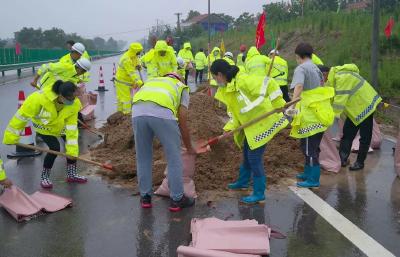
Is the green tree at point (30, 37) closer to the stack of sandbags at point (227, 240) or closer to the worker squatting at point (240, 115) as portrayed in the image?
the worker squatting at point (240, 115)

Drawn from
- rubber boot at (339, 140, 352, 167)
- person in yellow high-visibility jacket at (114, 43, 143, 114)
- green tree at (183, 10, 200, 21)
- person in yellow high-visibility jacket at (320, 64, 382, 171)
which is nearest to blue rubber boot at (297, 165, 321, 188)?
person in yellow high-visibility jacket at (320, 64, 382, 171)

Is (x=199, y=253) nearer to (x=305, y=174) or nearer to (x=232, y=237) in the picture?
(x=232, y=237)

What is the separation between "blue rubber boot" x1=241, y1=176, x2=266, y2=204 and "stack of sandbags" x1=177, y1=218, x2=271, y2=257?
82 centimetres

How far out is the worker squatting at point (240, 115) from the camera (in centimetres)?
444

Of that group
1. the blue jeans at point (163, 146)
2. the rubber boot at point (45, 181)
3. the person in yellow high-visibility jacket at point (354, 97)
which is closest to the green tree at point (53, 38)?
the rubber boot at point (45, 181)

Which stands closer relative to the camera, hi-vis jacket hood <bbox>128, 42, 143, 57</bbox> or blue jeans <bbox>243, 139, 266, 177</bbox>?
blue jeans <bbox>243, 139, 266, 177</bbox>

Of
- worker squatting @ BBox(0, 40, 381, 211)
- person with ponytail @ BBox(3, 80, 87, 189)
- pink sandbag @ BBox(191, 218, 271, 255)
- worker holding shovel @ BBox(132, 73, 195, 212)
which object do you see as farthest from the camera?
person with ponytail @ BBox(3, 80, 87, 189)

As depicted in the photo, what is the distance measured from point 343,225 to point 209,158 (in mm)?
2372

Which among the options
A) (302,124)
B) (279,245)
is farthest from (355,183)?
(279,245)

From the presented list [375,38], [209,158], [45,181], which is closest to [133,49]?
[209,158]

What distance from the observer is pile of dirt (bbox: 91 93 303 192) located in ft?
18.6

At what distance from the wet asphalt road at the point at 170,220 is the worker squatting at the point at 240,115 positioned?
0.80ft

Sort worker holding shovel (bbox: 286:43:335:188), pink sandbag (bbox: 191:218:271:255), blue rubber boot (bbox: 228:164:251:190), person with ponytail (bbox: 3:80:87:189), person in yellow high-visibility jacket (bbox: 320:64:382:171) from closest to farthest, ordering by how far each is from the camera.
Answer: pink sandbag (bbox: 191:218:271:255)
person with ponytail (bbox: 3:80:87:189)
worker holding shovel (bbox: 286:43:335:188)
blue rubber boot (bbox: 228:164:251:190)
person in yellow high-visibility jacket (bbox: 320:64:382:171)

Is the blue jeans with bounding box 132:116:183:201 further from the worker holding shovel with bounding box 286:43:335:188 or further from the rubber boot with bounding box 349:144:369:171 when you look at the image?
the rubber boot with bounding box 349:144:369:171
